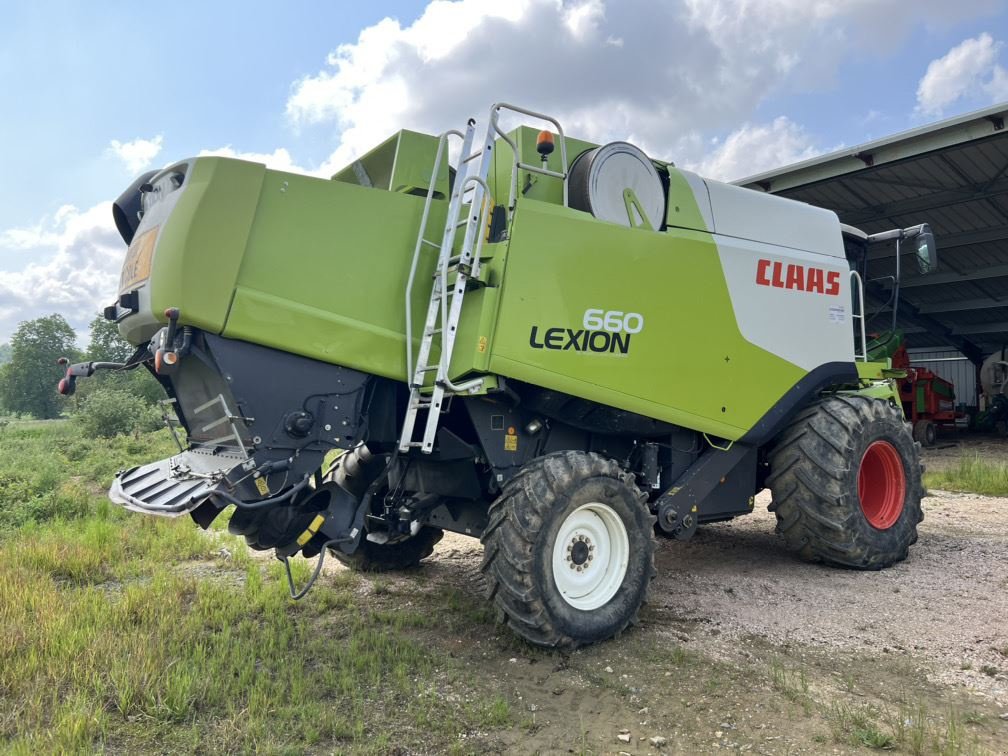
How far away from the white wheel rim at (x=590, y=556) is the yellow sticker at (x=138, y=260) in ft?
9.02

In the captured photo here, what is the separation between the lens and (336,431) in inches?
165

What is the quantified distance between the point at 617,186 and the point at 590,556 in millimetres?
2358

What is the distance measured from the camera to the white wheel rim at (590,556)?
4.28 metres

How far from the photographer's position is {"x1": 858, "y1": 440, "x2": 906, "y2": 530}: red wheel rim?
20.3 feet

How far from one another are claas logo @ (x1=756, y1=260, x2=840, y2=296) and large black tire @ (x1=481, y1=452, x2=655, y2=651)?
212 centimetres

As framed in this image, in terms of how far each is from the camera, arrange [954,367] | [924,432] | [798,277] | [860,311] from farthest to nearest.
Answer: [954,367] → [924,432] → [860,311] → [798,277]

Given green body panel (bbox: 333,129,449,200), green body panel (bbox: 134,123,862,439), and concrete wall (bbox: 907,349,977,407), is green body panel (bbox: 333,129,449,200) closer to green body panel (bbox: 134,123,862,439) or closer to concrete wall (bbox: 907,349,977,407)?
green body panel (bbox: 134,123,862,439)

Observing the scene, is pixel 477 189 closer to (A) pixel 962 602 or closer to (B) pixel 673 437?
(B) pixel 673 437

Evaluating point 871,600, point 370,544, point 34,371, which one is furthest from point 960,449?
point 34,371

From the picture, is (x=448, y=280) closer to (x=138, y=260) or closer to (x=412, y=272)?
(x=412, y=272)

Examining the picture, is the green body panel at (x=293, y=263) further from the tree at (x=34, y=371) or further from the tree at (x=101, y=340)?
the tree at (x=34, y=371)

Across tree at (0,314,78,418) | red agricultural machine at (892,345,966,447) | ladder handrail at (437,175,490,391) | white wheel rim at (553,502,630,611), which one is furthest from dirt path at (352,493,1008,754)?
tree at (0,314,78,418)

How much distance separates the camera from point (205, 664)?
3842 millimetres

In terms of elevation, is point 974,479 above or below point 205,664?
above
